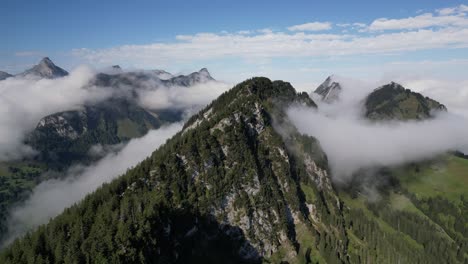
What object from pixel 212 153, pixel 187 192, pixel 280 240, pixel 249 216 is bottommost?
pixel 280 240

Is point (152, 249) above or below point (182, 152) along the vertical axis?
below

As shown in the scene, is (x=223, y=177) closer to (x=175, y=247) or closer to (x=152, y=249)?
(x=175, y=247)

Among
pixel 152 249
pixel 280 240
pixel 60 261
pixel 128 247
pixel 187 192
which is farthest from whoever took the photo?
pixel 280 240

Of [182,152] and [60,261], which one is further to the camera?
[182,152]

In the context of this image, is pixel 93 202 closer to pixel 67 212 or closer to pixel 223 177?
pixel 67 212

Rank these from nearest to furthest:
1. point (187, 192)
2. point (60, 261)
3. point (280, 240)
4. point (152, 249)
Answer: point (60, 261) → point (152, 249) → point (187, 192) → point (280, 240)

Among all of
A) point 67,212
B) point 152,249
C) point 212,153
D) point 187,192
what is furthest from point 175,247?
point 212,153

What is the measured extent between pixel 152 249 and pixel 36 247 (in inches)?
1526

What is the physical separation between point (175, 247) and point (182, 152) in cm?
5494

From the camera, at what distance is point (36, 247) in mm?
120938

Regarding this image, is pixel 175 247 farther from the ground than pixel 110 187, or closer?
closer

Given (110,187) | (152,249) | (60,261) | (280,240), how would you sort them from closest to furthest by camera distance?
(60,261) < (152,249) < (110,187) < (280,240)

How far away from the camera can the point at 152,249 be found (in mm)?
133250

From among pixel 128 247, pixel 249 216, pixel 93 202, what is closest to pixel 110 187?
pixel 93 202
